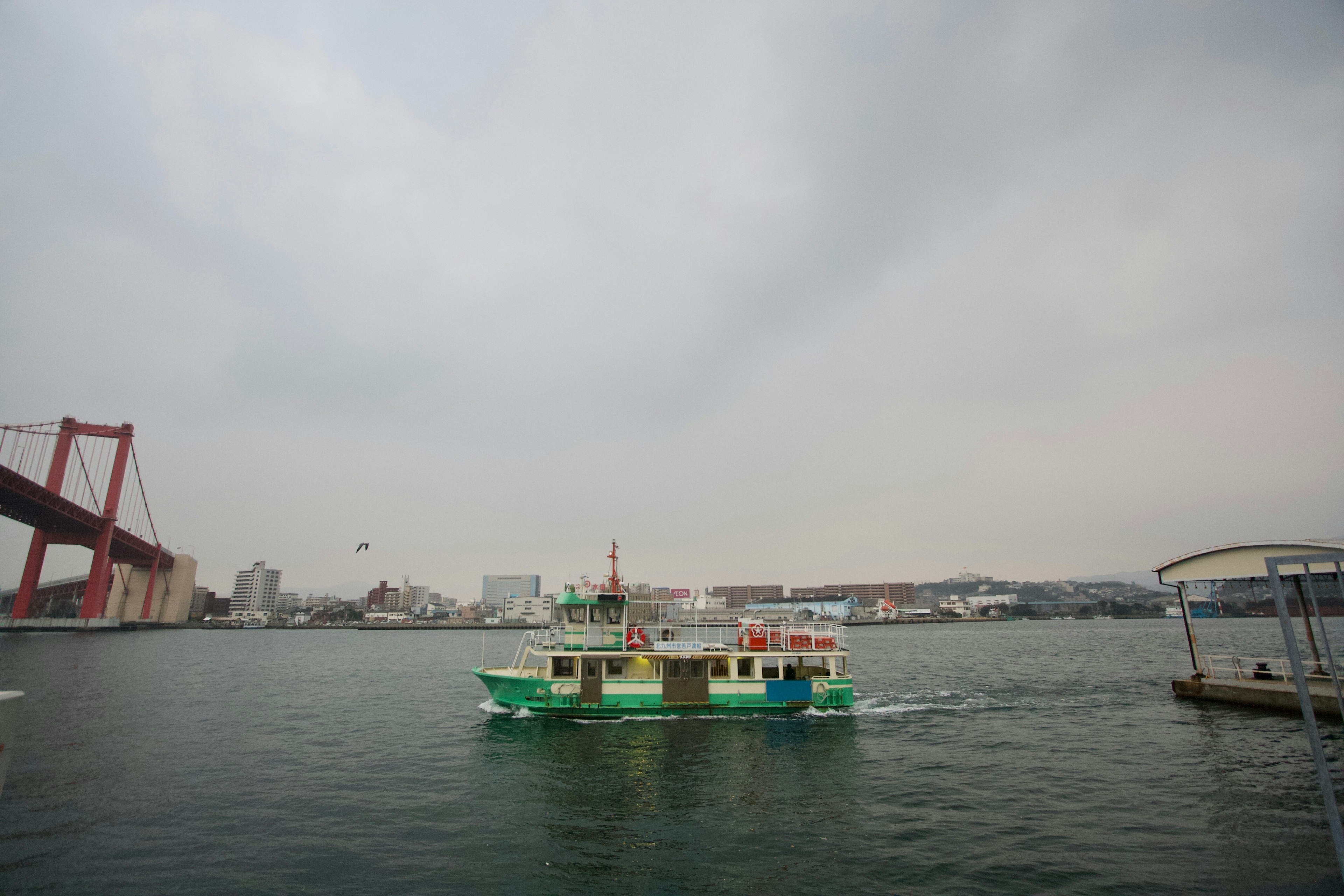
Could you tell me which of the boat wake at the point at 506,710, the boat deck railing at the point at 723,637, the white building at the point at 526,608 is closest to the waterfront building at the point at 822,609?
the white building at the point at 526,608

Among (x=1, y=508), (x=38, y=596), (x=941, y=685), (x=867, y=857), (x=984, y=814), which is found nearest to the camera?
(x=867, y=857)

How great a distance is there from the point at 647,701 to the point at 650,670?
4.73 ft

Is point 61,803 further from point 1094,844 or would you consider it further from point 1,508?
point 1,508

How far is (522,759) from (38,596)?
148 metres

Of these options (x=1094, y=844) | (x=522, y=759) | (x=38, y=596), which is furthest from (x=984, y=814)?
(x=38, y=596)

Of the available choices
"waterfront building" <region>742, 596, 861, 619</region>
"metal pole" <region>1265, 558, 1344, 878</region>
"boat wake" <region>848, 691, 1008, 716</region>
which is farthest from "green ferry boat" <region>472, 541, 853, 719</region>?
"waterfront building" <region>742, 596, 861, 619</region>

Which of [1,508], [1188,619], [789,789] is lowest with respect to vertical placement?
[789,789]

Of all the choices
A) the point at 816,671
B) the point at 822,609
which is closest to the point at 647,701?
the point at 816,671

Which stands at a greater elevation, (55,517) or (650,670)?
(55,517)

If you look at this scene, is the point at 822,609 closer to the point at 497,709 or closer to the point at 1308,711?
the point at 497,709

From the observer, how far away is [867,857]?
45.3 ft

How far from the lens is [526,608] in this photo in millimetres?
185625

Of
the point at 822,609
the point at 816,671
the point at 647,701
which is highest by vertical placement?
the point at 822,609

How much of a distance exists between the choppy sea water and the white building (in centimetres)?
14966
